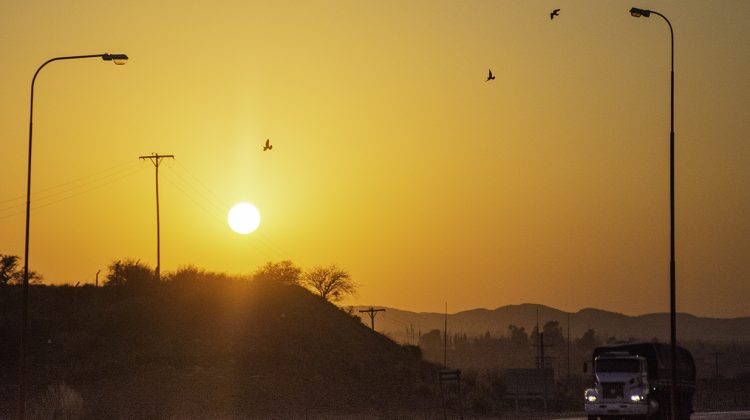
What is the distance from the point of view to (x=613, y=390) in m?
51.2

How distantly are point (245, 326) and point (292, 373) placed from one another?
13038 mm

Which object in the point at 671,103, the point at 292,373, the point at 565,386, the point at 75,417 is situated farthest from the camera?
the point at 565,386

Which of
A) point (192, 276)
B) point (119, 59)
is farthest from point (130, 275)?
point (119, 59)

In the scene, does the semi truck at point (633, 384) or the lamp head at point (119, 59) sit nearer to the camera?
the lamp head at point (119, 59)

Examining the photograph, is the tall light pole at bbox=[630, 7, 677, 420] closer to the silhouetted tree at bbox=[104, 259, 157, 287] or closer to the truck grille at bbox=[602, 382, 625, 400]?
the truck grille at bbox=[602, 382, 625, 400]

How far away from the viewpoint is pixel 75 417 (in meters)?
56.8

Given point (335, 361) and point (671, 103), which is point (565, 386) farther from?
point (671, 103)

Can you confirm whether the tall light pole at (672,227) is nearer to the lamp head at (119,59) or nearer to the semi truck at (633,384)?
the semi truck at (633,384)

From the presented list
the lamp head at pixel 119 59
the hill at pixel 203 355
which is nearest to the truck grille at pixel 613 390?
the hill at pixel 203 355

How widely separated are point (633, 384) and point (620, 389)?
673mm

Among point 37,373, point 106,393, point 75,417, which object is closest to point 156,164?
point 37,373

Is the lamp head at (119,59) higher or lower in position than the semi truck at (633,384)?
higher

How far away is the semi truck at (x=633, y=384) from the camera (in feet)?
165

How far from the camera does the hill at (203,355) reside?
7062cm
